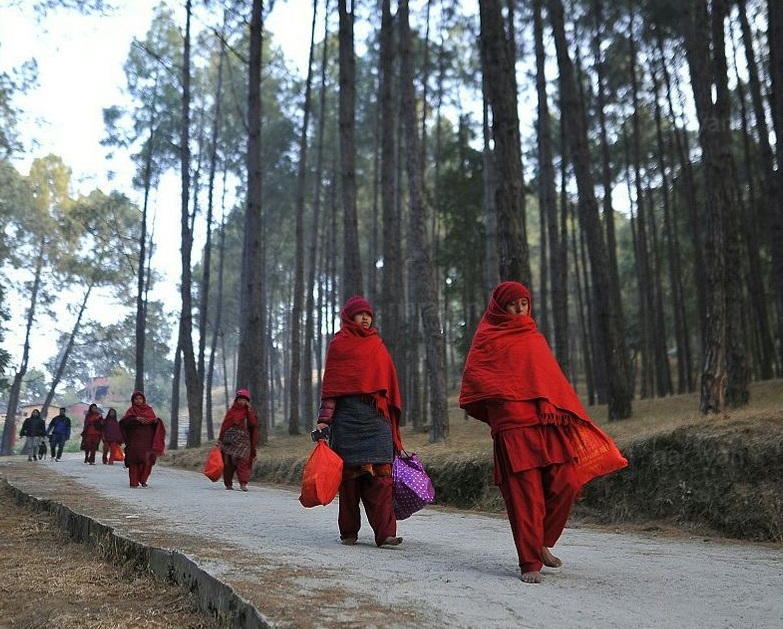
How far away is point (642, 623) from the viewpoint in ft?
11.0

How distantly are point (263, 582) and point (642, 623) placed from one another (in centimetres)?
168

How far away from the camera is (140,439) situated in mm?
13156

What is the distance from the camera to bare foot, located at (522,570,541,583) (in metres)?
4.21

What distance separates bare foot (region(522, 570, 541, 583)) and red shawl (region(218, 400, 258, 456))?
904 centimetres

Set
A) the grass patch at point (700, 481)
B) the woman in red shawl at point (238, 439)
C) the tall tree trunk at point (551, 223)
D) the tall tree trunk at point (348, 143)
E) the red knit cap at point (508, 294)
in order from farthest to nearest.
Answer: the tall tree trunk at point (551, 223) < the tall tree trunk at point (348, 143) < the woman in red shawl at point (238, 439) < the grass patch at point (700, 481) < the red knit cap at point (508, 294)

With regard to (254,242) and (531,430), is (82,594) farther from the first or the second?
(254,242)

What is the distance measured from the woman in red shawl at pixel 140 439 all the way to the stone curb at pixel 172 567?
5383mm

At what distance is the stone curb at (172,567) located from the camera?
130 inches

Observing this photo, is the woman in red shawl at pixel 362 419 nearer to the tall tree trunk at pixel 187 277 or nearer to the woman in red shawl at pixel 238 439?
the woman in red shawl at pixel 238 439

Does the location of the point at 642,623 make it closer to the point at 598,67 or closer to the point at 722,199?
the point at 722,199

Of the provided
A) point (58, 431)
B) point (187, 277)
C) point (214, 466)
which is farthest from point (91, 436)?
point (214, 466)

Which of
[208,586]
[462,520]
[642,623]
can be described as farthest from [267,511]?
[642,623]

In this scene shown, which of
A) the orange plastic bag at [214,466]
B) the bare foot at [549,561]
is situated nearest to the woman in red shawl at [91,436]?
the orange plastic bag at [214,466]

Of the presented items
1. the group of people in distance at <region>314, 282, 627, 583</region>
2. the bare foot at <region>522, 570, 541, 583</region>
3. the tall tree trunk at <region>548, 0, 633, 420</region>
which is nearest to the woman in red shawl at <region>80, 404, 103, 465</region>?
the tall tree trunk at <region>548, 0, 633, 420</region>
